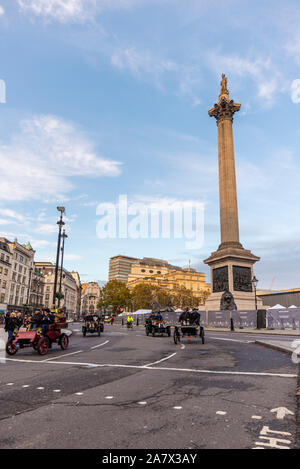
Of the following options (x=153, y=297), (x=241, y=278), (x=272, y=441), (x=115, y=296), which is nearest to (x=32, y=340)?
(x=272, y=441)

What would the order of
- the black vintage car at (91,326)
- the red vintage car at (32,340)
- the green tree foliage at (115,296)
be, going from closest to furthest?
the red vintage car at (32,340) < the black vintage car at (91,326) < the green tree foliage at (115,296)

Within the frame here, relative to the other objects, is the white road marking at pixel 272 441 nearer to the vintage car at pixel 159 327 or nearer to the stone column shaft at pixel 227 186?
the vintage car at pixel 159 327

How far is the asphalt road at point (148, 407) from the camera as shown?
11.4ft

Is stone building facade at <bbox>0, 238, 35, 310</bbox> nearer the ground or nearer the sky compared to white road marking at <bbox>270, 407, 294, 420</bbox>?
nearer the sky

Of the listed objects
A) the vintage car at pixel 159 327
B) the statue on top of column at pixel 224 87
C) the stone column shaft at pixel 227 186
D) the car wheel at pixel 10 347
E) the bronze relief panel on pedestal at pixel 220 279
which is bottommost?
the car wheel at pixel 10 347

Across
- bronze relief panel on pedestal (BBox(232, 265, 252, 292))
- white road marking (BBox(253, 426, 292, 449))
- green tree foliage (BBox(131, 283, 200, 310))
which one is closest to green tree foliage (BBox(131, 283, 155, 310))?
green tree foliage (BBox(131, 283, 200, 310))

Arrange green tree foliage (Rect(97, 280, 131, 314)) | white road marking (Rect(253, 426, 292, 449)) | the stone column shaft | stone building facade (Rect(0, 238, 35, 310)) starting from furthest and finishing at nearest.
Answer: green tree foliage (Rect(97, 280, 131, 314)) < stone building facade (Rect(0, 238, 35, 310)) < the stone column shaft < white road marking (Rect(253, 426, 292, 449))

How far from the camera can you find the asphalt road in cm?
349

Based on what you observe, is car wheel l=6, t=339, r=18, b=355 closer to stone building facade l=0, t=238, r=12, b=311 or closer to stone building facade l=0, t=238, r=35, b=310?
stone building facade l=0, t=238, r=12, b=311

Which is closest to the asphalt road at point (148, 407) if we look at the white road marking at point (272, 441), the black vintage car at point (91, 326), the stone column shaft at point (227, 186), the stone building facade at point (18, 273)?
the white road marking at point (272, 441)

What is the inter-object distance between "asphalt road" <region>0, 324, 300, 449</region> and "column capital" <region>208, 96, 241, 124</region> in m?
42.2
